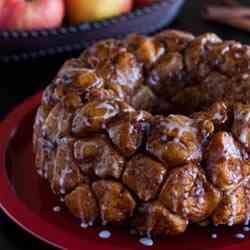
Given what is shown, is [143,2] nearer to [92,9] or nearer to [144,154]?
[92,9]

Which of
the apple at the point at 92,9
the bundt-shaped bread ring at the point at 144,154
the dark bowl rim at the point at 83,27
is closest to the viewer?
the bundt-shaped bread ring at the point at 144,154

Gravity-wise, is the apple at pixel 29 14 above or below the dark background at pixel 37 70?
above

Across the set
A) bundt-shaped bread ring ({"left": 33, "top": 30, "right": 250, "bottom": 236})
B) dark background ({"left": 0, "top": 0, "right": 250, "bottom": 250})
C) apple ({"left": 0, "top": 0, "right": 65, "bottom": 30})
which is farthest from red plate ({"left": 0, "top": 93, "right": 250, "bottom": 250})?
apple ({"left": 0, "top": 0, "right": 65, "bottom": 30})

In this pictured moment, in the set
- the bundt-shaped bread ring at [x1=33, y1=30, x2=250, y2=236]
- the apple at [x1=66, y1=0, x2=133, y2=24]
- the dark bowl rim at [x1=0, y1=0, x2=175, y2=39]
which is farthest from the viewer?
the apple at [x1=66, y1=0, x2=133, y2=24]

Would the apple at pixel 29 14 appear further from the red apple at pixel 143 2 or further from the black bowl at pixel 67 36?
the red apple at pixel 143 2

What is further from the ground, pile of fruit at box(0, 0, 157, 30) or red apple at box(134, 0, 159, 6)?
pile of fruit at box(0, 0, 157, 30)

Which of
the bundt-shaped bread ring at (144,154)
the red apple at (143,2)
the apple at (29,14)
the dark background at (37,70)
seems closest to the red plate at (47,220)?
the bundt-shaped bread ring at (144,154)

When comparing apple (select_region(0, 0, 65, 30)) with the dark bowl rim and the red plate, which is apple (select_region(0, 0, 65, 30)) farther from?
the red plate
